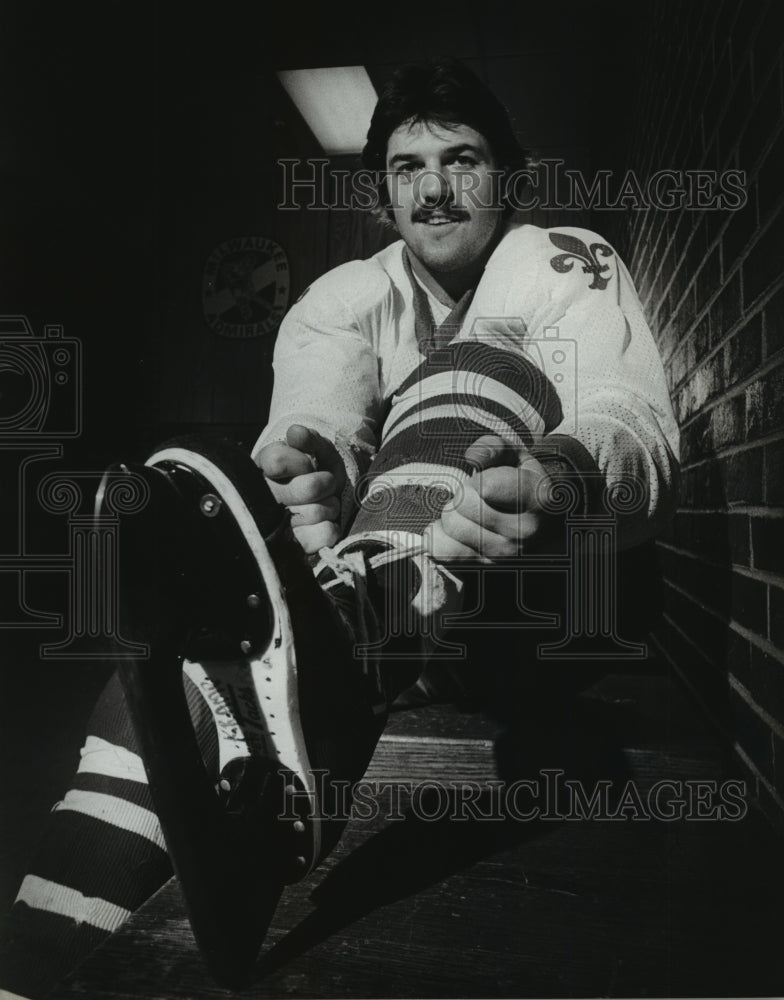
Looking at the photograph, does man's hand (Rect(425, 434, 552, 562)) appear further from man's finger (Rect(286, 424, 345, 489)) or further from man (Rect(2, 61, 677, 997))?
man's finger (Rect(286, 424, 345, 489))

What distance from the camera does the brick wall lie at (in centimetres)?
60

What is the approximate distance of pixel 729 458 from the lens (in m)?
0.71

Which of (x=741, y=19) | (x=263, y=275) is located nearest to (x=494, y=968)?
(x=263, y=275)

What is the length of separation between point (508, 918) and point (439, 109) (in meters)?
0.79

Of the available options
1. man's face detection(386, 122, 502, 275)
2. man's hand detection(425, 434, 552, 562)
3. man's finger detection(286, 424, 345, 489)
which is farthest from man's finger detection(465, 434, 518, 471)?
man's face detection(386, 122, 502, 275)

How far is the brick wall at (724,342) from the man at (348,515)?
0.23ft

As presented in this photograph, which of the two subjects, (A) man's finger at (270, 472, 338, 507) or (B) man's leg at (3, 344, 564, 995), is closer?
(B) man's leg at (3, 344, 564, 995)

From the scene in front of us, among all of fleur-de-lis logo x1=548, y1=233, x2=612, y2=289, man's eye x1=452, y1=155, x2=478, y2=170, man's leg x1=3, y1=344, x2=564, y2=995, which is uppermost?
man's eye x1=452, y1=155, x2=478, y2=170

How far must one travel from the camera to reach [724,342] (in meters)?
0.72

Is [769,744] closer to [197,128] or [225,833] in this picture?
[225,833]

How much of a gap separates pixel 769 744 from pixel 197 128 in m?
0.87

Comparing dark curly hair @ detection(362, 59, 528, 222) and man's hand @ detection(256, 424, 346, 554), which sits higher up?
dark curly hair @ detection(362, 59, 528, 222)

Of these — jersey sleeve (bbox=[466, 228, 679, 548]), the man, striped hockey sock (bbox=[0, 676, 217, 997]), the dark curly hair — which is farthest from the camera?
the dark curly hair

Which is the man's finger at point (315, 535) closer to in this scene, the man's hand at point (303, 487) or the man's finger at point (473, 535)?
the man's hand at point (303, 487)
